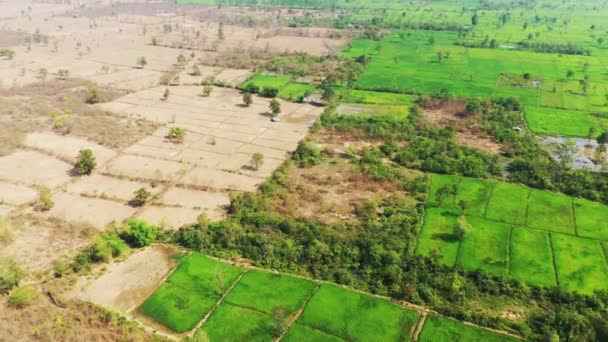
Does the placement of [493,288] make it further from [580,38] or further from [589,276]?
[580,38]

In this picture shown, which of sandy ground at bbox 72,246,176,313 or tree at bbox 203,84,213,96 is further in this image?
tree at bbox 203,84,213,96

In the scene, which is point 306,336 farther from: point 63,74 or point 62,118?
point 63,74

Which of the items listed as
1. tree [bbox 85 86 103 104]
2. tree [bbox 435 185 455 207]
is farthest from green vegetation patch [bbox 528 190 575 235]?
tree [bbox 85 86 103 104]

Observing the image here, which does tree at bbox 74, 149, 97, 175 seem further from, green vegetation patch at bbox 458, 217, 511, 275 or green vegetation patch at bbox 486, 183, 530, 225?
green vegetation patch at bbox 486, 183, 530, 225

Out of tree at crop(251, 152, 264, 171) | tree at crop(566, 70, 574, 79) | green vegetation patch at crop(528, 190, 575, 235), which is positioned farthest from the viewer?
tree at crop(566, 70, 574, 79)

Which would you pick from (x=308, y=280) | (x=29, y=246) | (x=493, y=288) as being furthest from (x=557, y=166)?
(x=29, y=246)

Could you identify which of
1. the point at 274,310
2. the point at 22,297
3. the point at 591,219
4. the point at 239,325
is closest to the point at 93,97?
the point at 22,297
